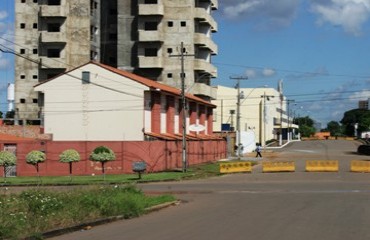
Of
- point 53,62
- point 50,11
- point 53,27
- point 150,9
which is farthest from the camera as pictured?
point 53,27

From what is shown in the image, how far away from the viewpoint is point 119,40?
90.8 metres

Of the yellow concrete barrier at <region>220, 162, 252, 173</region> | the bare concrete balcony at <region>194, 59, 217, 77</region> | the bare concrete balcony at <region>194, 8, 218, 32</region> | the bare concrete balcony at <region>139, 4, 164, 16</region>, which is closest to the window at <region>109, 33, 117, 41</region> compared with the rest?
the bare concrete balcony at <region>139, 4, 164, 16</region>

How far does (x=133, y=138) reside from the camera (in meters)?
53.0

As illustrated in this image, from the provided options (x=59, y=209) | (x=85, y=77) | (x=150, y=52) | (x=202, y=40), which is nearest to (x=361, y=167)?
(x=85, y=77)

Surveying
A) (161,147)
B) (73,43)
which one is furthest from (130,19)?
(161,147)

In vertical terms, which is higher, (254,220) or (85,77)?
(85,77)

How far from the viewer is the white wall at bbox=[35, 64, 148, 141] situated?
53.9 meters

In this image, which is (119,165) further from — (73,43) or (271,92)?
(271,92)

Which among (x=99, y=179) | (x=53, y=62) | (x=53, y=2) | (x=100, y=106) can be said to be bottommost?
(x=99, y=179)

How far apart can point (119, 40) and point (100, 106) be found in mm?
37142

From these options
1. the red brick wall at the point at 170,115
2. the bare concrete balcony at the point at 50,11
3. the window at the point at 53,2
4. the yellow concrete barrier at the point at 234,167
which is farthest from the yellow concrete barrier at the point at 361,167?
the window at the point at 53,2

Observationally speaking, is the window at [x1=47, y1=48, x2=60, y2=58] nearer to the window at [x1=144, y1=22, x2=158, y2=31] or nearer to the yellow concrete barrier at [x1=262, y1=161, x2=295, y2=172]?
the window at [x1=144, y1=22, x2=158, y2=31]

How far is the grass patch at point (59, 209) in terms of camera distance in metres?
12.4

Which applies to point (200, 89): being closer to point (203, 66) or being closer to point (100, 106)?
point (203, 66)
